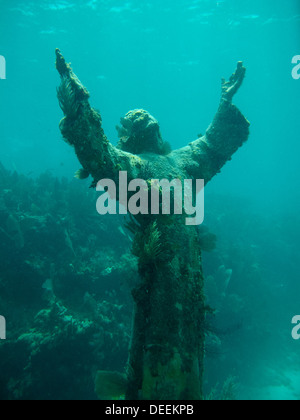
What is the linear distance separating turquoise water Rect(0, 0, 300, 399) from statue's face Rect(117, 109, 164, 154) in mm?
5149

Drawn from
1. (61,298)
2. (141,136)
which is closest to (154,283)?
(141,136)

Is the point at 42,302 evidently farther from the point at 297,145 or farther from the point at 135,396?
the point at 297,145

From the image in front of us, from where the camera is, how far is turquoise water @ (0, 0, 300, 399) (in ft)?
30.6

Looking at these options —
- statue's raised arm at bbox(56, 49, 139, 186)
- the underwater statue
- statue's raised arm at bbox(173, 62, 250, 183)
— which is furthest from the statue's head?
statue's raised arm at bbox(56, 49, 139, 186)

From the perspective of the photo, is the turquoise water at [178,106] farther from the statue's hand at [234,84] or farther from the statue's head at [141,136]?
the statue's hand at [234,84]

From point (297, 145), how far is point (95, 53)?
8440cm

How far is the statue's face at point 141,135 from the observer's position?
15.9 feet

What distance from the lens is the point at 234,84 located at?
212 inches

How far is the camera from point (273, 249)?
19.6 m

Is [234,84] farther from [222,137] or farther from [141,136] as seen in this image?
[141,136]

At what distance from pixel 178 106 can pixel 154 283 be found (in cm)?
5754

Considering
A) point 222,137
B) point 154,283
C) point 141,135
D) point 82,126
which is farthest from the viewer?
point 222,137

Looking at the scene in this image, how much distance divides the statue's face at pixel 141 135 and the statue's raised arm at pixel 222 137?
0.55 metres

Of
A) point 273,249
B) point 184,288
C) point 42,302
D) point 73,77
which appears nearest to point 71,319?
point 42,302
